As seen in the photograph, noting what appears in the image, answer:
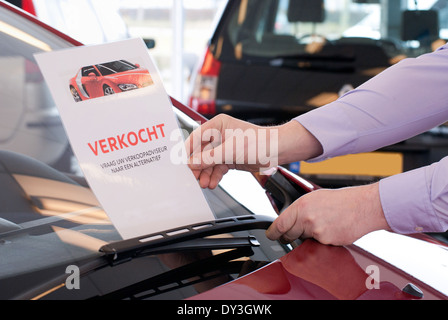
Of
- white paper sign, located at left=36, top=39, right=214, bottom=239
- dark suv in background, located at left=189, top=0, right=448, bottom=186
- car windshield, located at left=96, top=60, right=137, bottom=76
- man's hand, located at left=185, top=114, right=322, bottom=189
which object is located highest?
car windshield, located at left=96, top=60, right=137, bottom=76

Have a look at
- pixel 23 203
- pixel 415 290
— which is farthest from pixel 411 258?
pixel 23 203

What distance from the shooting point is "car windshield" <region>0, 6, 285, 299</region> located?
0.84 m

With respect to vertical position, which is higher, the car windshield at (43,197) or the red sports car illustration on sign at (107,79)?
the red sports car illustration on sign at (107,79)

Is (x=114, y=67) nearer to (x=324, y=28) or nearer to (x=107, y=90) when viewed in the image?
(x=107, y=90)

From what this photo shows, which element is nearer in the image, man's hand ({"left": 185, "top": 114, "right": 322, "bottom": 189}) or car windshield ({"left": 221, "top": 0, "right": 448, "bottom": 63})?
man's hand ({"left": 185, "top": 114, "right": 322, "bottom": 189})

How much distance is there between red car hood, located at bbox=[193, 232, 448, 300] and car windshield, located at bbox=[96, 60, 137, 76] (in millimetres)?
404

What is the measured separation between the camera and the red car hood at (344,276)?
0.80m

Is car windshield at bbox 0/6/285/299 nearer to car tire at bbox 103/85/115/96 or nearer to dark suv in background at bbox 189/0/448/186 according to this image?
car tire at bbox 103/85/115/96

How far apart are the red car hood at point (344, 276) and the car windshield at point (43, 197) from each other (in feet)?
0.19

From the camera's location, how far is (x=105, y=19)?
12.8 feet

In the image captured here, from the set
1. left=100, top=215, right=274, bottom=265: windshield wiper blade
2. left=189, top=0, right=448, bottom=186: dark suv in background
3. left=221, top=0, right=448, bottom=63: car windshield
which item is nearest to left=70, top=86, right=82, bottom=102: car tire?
left=100, top=215, right=274, bottom=265: windshield wiper blade

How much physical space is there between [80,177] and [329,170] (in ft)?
5.30

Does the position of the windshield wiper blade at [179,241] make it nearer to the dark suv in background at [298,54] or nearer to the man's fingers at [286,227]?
the man's fingers at [286,227]

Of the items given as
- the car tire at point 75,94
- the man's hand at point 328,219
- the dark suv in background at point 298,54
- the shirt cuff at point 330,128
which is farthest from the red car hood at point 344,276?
the dark suv in background at point 298,54
